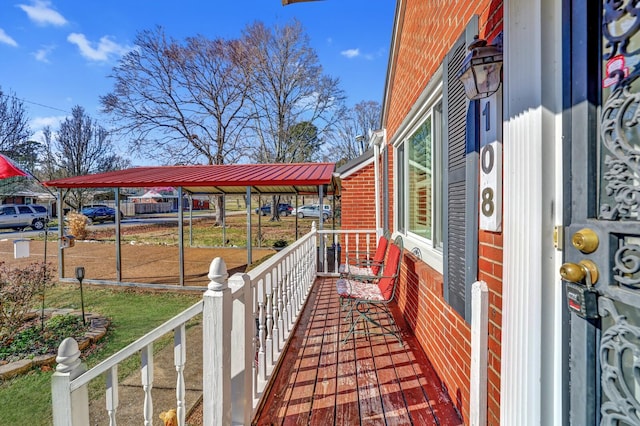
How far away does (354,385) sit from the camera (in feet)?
8.10

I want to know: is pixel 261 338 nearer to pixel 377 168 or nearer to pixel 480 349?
pixel 480 349

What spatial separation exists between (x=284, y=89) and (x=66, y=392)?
20983 millimetres

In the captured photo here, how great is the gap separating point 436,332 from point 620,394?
165 cm

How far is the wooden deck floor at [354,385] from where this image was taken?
2102mm

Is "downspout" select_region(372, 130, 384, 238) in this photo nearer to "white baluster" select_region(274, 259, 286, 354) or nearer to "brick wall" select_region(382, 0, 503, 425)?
"brick wall" select_region(382, 0, 503, 425)

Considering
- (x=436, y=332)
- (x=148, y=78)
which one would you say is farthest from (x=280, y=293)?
(x=148, y=78)

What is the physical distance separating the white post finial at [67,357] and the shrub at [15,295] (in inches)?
174

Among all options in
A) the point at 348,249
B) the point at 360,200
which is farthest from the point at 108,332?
the point at 360,200

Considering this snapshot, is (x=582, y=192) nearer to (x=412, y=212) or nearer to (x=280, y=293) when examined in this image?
(x=280, y=293)

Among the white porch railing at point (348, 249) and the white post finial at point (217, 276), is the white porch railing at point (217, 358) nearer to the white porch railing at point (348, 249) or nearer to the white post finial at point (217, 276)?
the white post finial at point (217, 276)

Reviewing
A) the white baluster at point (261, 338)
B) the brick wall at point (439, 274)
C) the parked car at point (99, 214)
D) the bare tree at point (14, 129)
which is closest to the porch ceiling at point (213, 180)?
the brick wall at point (439, 274)

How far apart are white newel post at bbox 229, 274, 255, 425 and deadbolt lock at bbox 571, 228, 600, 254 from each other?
5.09 ft

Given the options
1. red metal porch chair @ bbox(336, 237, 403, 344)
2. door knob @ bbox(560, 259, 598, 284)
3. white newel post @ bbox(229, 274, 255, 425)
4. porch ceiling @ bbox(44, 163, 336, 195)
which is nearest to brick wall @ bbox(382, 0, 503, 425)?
red metal porch chair @ bbox(336, 237, 403, 344)

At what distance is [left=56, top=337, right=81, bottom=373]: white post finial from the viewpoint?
3.33 feet
